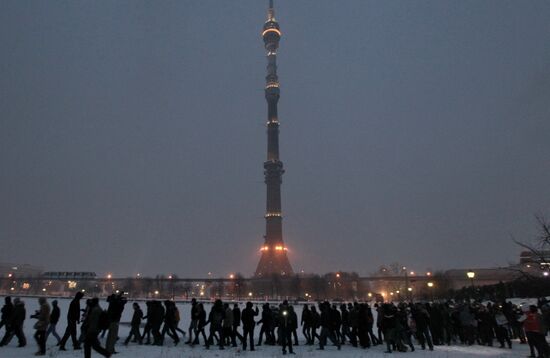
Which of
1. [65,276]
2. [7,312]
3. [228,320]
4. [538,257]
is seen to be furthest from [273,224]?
[7,312]

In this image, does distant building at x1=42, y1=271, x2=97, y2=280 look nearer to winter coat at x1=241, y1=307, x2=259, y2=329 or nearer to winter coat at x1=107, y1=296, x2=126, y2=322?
winter coat at x1=241, y1=307, x2=259, y2=329

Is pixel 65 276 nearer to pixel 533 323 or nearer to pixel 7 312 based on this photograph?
pixel 7 312

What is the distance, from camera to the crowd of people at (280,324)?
13930mm

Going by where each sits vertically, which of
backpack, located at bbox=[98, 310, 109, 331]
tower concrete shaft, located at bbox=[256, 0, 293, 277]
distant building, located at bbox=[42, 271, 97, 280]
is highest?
tower concrete shaft, located at bbox=[256, 0, 293, 277]

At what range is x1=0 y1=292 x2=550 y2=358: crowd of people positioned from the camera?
1393 cm

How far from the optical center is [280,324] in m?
16.1

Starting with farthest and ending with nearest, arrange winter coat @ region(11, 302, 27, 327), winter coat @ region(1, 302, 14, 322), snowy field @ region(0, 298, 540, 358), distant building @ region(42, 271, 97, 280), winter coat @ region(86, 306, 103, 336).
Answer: distant building @ region(42, 271, 97, 280), winter coat @ region(1, 302, 14, 322), winter coat @ region(11, 302, 27, 327), snowy field @ region(0, 298, 540, 358), winter coat @ region(86, 306, 103, 336)

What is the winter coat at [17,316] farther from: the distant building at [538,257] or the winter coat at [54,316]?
the distant building at [538,257]

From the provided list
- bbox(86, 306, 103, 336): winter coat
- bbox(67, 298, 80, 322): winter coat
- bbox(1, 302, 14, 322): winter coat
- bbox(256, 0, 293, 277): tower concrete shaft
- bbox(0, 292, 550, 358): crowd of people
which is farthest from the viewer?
bbox(256, 0, 293, 277): tower concrete shaft

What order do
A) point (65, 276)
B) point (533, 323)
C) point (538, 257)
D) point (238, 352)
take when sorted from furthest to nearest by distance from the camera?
point (65, 276) < point (538, 257) < point (238, 352) < point (533, 323)

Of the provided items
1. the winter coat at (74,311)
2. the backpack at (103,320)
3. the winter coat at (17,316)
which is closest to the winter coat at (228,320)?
the backpack at (103,320)

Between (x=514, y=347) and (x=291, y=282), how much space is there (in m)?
122

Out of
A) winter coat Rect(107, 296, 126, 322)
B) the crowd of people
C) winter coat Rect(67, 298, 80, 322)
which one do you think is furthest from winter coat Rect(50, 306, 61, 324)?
winter coat Rect(107, 296, 126, 322)

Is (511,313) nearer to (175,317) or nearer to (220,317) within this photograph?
(220,317)
